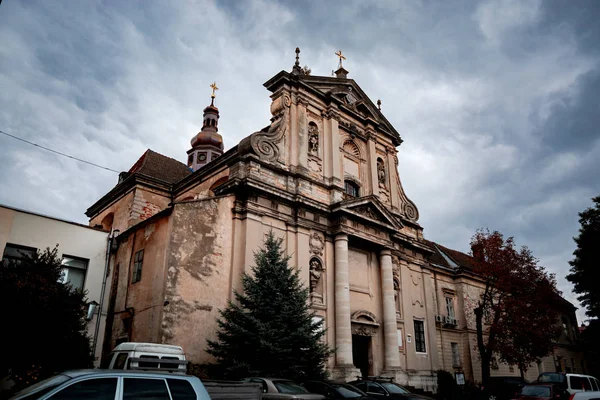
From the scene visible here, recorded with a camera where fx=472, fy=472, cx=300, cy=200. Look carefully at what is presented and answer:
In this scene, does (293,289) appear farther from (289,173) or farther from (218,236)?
(289,173)

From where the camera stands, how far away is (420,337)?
25906mm

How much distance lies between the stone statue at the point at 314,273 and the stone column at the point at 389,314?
435cm

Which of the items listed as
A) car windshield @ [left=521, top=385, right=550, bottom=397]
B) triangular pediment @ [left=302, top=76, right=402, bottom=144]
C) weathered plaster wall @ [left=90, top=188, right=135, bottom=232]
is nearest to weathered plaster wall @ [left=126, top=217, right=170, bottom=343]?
weathered plaster wall @ [left=90, top=188, right=135, bottom=232]

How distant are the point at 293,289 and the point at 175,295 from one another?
4.10m

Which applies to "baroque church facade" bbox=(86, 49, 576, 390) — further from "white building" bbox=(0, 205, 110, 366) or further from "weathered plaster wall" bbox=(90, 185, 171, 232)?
"white building" bbox=(0, 205, 110, 366)

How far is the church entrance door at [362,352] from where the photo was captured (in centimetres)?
2242

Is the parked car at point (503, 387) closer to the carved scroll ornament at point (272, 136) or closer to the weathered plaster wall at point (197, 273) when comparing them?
the weathered plaster wall at point (197, 273)

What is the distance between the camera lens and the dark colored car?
12406 mm

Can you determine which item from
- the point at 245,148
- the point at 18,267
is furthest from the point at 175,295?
the point at 245,148

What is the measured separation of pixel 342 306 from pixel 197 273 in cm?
688

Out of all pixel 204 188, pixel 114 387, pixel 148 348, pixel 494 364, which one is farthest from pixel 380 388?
pixel 494 364

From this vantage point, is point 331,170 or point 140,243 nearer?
point 140,243

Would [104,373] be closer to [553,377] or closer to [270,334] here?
[270,334]

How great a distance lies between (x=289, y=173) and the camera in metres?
21.7
